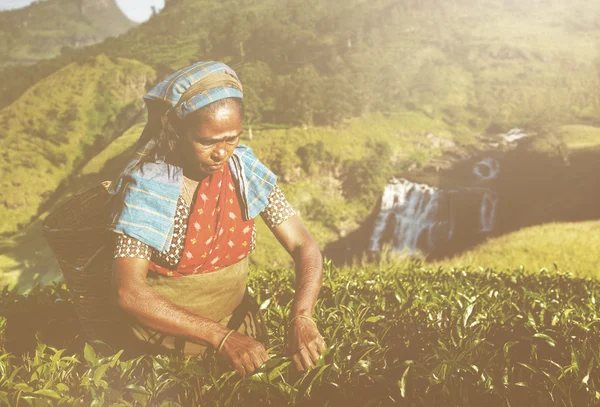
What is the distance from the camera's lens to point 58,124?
7301mm

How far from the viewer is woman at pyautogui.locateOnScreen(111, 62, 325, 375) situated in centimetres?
218

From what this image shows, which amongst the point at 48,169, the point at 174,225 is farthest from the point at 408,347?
the point at 48,169

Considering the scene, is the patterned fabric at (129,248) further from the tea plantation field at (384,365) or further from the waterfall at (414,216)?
the waterfall at (414,216)

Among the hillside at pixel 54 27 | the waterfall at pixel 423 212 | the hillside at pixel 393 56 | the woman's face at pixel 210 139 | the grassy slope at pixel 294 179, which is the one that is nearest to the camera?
the woman's face at pixel 210 139

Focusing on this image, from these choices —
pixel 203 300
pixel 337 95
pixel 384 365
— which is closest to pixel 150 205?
pixel 203 300

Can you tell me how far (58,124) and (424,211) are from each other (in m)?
5.50

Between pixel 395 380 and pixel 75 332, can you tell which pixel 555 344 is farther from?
pixel 75 332

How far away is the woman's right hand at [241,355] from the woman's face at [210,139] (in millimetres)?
826

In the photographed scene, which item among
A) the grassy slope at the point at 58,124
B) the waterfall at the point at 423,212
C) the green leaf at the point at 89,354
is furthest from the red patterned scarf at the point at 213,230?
the grassy slope at the point at 58,124

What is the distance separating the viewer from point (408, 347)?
2.69m

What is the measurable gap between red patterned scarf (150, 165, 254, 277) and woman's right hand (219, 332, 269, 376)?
18.5 inches

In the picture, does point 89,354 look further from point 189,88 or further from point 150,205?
point 189,88

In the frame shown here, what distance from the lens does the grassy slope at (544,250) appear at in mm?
5715

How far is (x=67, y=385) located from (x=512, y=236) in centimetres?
569
